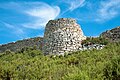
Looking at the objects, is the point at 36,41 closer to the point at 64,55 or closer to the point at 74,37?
the point at 74,37

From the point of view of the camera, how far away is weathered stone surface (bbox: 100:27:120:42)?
23766 millimetres

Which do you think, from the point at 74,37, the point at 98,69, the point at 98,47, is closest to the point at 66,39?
the point at 74,37

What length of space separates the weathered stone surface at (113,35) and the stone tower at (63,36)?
5.50ft

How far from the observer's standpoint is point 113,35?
24141 mm

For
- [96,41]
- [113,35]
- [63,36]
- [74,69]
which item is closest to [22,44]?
[63,36]

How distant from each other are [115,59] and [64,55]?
313 inches

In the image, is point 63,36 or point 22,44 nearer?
point 63,36

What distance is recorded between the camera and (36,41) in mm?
31266

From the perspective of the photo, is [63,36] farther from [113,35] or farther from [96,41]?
[113,35]

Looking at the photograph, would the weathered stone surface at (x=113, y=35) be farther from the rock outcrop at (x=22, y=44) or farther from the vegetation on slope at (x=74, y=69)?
the rock outcrop at (x=22, y=44)

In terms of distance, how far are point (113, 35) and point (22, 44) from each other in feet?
37.5

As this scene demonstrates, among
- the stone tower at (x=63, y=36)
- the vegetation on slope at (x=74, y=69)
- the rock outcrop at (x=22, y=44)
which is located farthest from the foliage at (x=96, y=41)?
the rock outcrop at (x=22, y=44)

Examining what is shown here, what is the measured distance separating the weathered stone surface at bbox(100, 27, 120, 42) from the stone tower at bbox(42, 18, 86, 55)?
168 centimetres

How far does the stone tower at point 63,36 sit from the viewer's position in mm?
24250
